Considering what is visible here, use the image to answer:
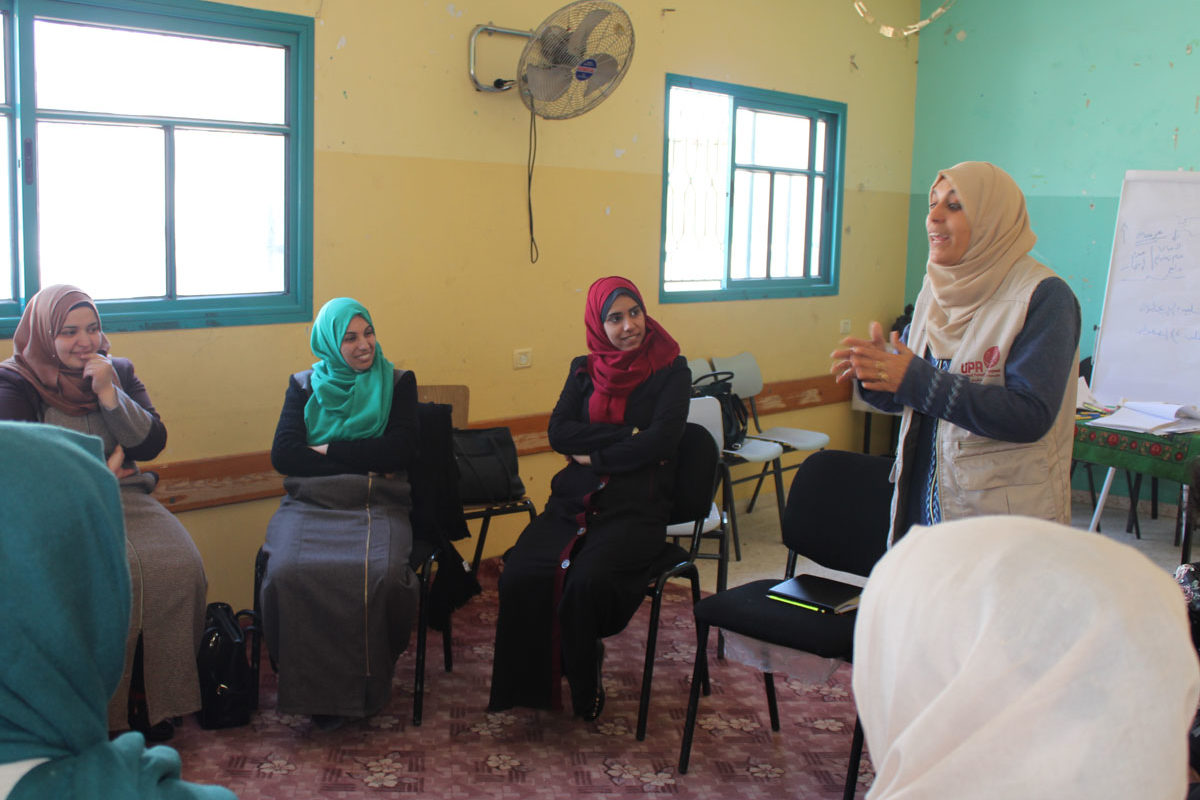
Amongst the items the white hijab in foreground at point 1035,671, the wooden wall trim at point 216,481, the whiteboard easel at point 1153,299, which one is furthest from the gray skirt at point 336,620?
the whiteboard easel at point 1153,299

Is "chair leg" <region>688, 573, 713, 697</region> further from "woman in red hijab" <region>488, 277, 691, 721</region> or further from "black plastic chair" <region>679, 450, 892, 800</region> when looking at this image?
"black plastic chair" <region>679, 450, 892, 800</region>

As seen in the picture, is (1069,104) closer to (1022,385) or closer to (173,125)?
(1022,385)

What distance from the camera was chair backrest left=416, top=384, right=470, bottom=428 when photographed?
3805mm

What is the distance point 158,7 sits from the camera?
3188mm

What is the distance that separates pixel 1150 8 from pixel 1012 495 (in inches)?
164

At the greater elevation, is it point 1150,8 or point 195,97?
point 1150,8

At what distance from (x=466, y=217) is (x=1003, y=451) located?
2492 millimetres

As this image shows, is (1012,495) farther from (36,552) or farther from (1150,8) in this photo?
(1150,8)

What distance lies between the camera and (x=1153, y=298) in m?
4.52

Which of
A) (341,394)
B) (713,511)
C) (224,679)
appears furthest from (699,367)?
(224,679)

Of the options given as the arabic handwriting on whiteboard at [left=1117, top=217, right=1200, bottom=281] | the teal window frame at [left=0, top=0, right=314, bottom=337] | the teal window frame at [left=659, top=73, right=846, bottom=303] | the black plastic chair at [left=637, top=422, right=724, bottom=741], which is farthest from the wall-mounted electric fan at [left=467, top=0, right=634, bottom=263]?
the arabic handwriting on whiteboard at [left=1117, top=217, right=1200, bottom=281]

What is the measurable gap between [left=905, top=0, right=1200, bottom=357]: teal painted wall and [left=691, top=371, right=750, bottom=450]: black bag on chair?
215 centimetres

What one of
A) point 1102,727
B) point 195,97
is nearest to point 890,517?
point 1102,727

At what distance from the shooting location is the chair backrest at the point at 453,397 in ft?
12.5
